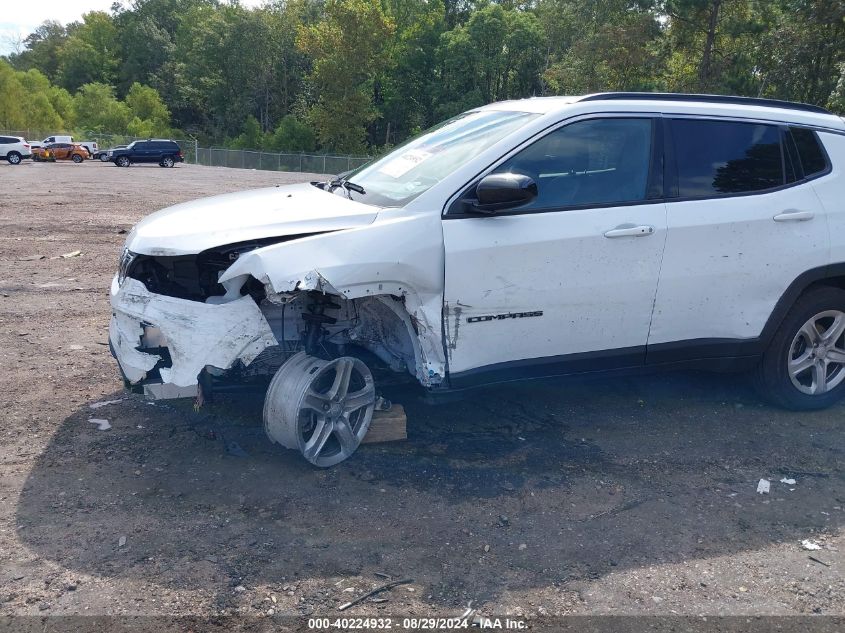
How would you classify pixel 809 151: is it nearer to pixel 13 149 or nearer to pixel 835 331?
pixel 835 331

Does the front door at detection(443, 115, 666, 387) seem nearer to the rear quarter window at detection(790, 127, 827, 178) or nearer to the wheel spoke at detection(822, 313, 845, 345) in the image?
the rear quarter window at detection(790, 127, 827, 178)

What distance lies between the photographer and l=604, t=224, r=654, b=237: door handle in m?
4.42

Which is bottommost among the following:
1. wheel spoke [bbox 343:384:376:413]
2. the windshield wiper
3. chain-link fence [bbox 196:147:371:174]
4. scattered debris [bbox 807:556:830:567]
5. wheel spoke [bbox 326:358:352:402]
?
chain-link fence [bbox 196:147:371:174]

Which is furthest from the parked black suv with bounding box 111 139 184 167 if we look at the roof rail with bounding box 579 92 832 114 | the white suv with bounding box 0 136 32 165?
the roof rail with bounding box 579 92 832 114

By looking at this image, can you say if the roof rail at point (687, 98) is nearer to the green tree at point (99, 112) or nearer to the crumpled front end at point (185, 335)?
the crumpled front end at point (185, 335)

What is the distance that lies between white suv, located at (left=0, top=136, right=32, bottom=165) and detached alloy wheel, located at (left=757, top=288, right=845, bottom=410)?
149 ft

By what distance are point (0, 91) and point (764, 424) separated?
71.1 meters

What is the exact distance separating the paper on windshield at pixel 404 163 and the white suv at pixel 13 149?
4391cm

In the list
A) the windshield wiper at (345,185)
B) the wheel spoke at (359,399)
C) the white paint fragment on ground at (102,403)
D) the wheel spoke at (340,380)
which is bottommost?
the white paint fragment on ground at (102,403)

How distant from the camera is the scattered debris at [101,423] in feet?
15.4

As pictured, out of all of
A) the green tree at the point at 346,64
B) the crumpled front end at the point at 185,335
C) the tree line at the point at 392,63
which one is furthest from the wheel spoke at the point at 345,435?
the green tree at the point at 346,64

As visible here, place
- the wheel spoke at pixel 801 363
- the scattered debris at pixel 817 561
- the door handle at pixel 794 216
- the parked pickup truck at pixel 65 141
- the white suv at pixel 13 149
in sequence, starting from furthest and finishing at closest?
the parked pickup truck at pixel 65 141, the white suv at pixel 13 149, the wheel spoke at pixel 801 363, the door handle at pixel 794 216, the scattered debris at pixel 817 561

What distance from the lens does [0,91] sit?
62.8m

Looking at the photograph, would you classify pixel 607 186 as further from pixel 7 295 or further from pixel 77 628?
pixel 7 295
